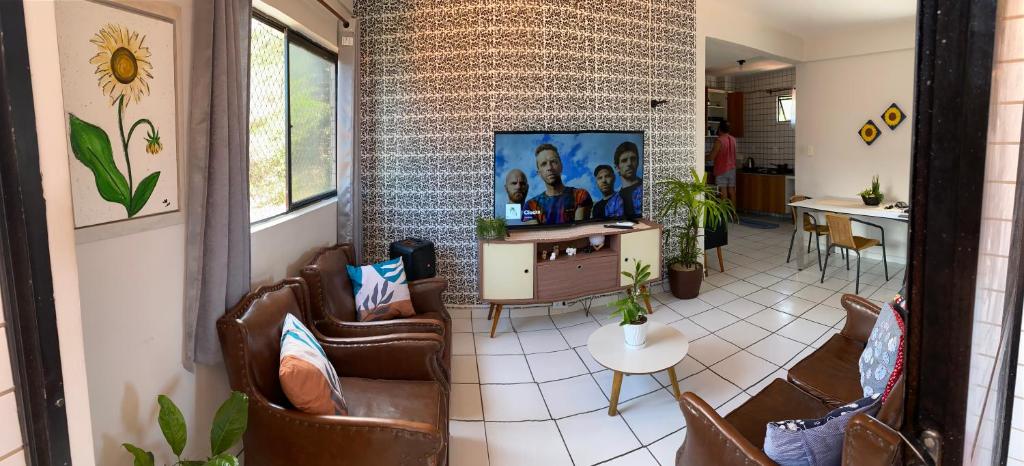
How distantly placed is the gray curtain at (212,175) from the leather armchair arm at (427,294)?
1.42m

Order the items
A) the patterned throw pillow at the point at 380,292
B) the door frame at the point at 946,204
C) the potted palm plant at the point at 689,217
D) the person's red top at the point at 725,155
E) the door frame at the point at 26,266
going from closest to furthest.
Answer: the door frame at the point at 946,204 < the door frame at the point at 26,266 < the patterned throw pillow at the point at 380,292 < the potted palm plant at the point at 689,217 < the person's red top at the point at 725,155

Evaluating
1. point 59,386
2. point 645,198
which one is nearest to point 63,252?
point 59,386

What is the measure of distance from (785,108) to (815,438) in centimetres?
836

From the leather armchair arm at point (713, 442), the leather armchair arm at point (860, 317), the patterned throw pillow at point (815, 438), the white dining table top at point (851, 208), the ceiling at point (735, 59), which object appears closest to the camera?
the patterned throw pillow at point (815, 438)

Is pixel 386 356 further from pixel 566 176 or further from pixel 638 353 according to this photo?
pixel 566 176

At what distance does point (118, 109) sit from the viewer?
1560 mm

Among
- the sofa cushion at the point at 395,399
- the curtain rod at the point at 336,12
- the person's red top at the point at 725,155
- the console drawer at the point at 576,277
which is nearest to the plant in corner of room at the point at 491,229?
the console drawer at the point at 576,277

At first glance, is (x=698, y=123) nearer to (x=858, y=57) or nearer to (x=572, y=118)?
(x=572, y=118)

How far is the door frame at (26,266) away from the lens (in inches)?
28.7

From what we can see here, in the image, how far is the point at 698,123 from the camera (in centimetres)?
520

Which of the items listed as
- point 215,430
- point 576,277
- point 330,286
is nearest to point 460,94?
point 576,277

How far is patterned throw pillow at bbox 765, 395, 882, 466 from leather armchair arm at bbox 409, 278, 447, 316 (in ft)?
7.38

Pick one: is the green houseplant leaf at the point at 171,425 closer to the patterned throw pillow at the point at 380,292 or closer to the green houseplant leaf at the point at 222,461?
the green houseplant leaf at the point at 222,461

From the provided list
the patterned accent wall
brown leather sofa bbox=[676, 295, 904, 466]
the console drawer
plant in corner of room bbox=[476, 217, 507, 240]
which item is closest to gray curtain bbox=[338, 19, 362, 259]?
the patterned accent wall
